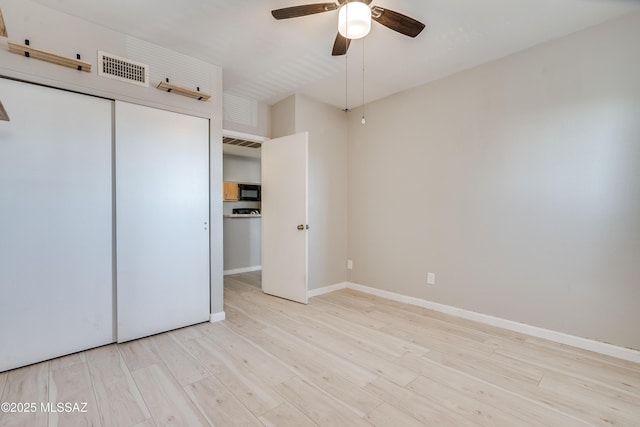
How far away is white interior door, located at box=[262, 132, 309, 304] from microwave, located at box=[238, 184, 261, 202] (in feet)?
6.00

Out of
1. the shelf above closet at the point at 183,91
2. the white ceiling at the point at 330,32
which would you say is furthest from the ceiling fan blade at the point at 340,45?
the shelf above closet at the point at 183,91

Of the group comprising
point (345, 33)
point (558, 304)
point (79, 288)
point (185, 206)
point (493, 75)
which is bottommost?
point (558, 304)

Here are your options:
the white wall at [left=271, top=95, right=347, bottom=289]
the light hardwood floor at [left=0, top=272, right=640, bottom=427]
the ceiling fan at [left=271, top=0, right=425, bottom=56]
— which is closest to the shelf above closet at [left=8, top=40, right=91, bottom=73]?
the ceiling fan at [left=271, top=0, right=425, bottom=56]

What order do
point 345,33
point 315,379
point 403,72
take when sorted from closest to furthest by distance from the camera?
point 345,33, point 315,379, point 403,72

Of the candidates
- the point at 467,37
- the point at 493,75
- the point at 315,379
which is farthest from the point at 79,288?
the point at 493,75

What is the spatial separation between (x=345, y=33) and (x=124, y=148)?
2.05 meters

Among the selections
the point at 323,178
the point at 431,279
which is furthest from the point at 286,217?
the point at 431,279

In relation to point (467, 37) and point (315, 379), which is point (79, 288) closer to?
point (315, 379)

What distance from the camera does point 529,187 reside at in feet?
8.60

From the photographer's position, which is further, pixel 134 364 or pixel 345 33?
pixel 134 364

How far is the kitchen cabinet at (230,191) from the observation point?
5266 mm

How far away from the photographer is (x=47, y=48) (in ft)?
Result: 6.89

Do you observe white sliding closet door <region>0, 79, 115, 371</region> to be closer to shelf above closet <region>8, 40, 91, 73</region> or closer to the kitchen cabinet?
shelf above closet <region>8, 40, 91, 73</region>

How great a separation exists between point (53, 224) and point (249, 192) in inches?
142
